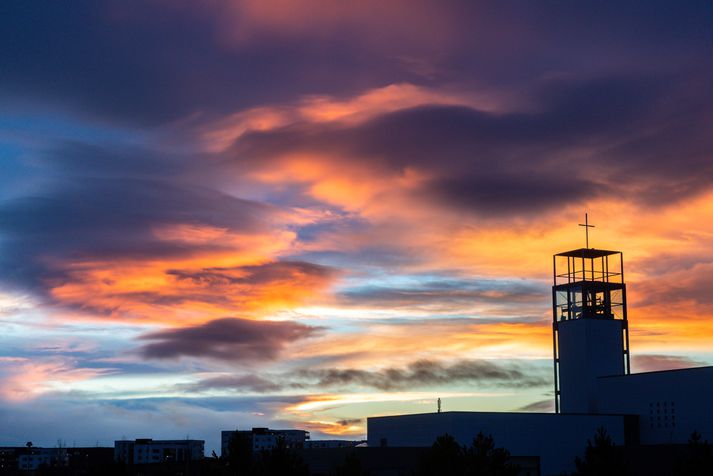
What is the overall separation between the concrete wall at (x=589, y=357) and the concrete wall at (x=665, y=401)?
1707 millimetres

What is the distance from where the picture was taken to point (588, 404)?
101m

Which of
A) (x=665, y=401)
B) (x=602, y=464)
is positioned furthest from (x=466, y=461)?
(x=665, y=401)

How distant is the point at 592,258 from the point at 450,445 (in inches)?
1833

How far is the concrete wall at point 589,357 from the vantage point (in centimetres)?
10112

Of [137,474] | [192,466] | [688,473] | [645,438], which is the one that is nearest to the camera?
[688,473]

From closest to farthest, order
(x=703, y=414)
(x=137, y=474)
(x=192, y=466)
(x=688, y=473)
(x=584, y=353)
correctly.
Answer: (x=688, y=473) < (x=703, y=414) < (x=584, y=353) < (x=192, y=466) < (x=137, y=474)

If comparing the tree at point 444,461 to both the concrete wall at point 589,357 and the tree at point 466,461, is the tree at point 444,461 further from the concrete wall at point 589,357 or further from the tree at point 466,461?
the concrete wall at point 589,357

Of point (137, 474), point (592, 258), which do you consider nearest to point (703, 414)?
point (592, 258)

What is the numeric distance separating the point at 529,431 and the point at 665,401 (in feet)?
44.9

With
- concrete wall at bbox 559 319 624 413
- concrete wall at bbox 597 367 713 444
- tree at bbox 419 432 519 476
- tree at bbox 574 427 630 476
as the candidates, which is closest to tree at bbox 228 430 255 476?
tree at bbox 419 432 519 476

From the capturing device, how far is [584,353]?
101 metres

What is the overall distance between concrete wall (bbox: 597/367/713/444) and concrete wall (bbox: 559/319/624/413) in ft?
5.60

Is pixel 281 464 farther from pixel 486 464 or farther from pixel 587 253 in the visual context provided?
pixel 587 253

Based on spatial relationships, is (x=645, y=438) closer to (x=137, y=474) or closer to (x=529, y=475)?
(x=529, y=475)
